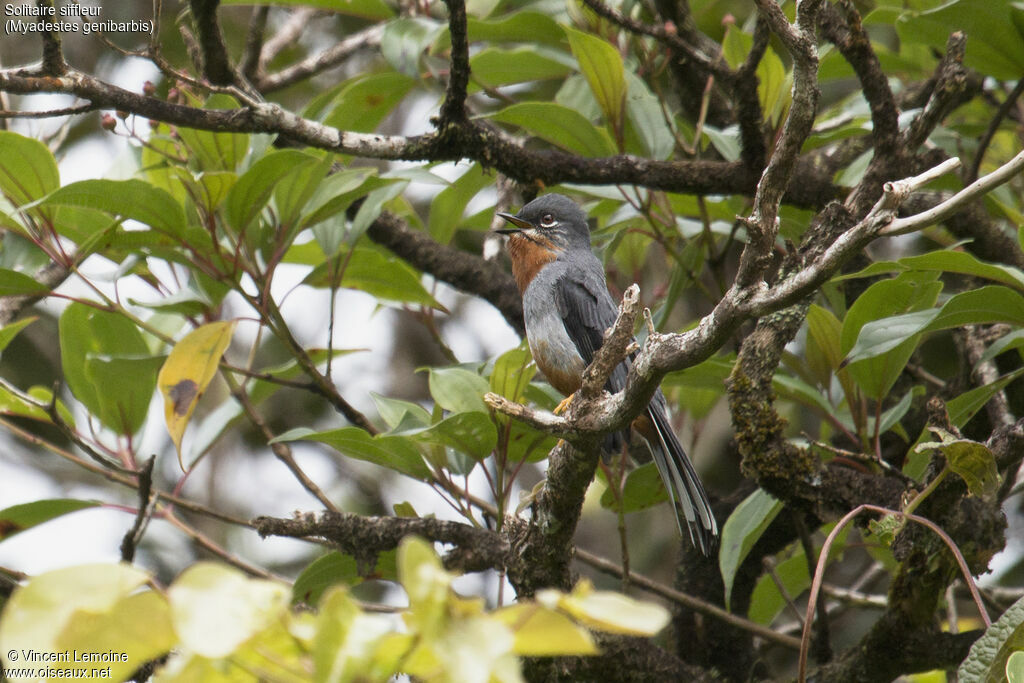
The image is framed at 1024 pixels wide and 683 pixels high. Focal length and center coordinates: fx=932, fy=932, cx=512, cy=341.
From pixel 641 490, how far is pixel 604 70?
1.78 meters

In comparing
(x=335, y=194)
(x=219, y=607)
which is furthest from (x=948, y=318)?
(x=219, y=607)

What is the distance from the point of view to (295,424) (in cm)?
819

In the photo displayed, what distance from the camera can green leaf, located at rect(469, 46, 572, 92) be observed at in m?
4.26

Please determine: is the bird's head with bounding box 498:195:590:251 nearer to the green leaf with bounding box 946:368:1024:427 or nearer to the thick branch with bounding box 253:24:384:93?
the thick branch with bounding box 253:24:384:93

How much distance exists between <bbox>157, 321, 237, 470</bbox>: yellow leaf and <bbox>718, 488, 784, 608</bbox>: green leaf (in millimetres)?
2051

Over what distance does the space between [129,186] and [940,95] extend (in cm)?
286

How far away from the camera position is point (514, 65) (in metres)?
4.36

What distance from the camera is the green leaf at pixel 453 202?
427 cm

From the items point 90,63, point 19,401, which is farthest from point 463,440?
point 90,63

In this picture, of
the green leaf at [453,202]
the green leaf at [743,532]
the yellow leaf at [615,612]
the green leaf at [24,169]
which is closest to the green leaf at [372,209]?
the green leaf at [453,202]

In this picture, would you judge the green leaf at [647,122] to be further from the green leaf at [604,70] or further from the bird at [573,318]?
the bird at [573,318]

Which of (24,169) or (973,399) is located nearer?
(973,399)

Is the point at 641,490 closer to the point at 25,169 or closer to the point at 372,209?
the point at 372,209

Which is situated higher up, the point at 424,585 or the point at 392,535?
the point at 424,585
